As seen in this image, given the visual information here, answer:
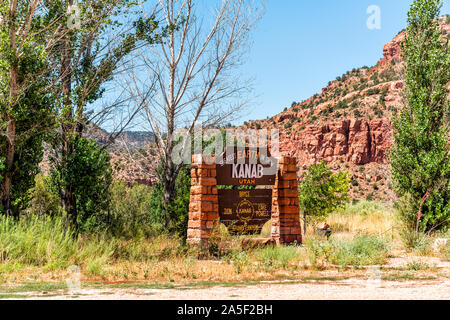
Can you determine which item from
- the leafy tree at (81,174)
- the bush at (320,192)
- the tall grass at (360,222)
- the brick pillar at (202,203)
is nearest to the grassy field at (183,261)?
the brick pillar at (202,203)

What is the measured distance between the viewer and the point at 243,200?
12.4 m

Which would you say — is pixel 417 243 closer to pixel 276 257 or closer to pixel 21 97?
pixel 276 257

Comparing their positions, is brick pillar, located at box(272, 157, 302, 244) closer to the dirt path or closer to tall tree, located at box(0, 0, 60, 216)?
the dirt path

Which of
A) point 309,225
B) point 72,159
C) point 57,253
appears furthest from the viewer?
point 309,225

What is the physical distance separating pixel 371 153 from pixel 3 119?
65370 millimetres

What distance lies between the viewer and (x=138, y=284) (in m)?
7.44

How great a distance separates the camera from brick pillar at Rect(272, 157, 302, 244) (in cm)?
1278

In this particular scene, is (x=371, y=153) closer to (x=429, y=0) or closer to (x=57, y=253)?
(x=429, y=0)

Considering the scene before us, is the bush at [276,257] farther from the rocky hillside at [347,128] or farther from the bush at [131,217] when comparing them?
the rocky hillside at [347,128]

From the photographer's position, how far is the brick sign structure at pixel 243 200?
1195cm

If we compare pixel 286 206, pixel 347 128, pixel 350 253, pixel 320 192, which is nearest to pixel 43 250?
pixel 286 206

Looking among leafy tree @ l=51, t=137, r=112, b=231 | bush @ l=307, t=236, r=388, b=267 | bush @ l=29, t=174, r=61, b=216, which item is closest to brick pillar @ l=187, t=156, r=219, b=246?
bush @ l=307, t=236, r=388, b=267

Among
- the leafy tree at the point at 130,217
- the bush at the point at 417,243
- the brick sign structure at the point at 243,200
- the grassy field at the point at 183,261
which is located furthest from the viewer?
the leafy tree at the point at 130,217

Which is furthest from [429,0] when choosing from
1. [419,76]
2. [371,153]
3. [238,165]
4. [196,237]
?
[371,153]
